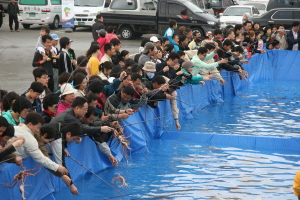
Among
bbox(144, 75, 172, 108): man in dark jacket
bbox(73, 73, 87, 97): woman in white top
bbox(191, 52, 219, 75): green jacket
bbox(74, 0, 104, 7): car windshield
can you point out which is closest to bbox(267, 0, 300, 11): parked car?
bbox(74, 0, 104, 7): car windshield

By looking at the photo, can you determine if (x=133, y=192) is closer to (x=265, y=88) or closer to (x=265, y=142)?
(x=265, y=142)

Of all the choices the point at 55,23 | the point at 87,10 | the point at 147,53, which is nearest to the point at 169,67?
the point at 147,53

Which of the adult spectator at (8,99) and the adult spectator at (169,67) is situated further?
the adult spectator at (169,67)

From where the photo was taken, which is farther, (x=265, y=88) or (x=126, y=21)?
(x=126, y=21)

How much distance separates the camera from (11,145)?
5.82 metres

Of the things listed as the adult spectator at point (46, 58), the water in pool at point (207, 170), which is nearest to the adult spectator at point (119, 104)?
the water in pool at point (207, 170)

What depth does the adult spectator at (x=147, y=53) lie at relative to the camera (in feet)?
37.8

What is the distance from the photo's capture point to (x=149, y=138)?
10328 millimetres

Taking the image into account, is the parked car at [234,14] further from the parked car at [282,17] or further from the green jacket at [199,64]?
the green jacket at [199,64]

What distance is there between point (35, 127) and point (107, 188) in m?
1.73

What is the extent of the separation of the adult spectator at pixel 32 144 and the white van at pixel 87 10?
21.3 m

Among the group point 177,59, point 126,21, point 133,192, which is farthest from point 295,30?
A: point 133,192

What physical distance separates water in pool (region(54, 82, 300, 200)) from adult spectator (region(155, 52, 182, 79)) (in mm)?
1194

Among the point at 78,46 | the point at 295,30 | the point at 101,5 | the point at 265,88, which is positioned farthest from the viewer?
the point at 101,5
